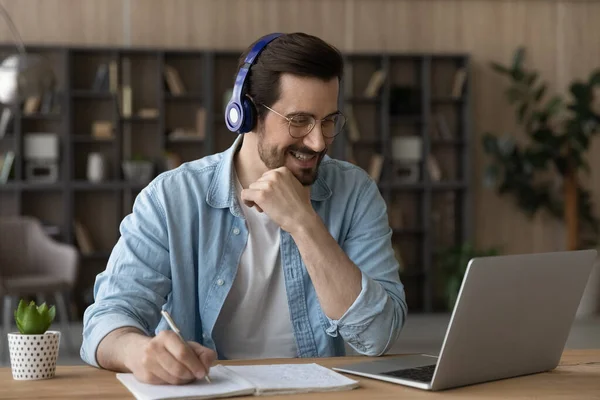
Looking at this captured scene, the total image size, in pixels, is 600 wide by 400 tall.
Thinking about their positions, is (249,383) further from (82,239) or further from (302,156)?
(82,239)

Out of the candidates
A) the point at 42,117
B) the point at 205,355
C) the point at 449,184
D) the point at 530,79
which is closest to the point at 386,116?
the point at 449,184

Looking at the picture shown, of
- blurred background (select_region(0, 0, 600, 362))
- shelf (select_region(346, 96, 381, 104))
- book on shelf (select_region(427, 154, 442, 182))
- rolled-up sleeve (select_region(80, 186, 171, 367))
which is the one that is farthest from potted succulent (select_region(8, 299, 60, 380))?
book on shelf (select_region(427, 154, 442, 182))

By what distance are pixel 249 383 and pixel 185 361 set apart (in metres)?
0.11

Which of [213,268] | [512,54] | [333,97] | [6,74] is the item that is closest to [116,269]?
[213,268]

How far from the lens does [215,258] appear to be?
1.99 m

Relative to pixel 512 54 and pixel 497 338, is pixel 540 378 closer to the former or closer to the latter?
pixel 497 338

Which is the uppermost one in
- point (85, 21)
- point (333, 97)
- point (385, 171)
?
point (85, 21)

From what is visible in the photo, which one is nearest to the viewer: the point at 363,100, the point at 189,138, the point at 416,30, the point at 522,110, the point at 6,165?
the point at 6,165

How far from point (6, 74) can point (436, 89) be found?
167 inches

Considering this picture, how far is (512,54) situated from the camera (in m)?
8.45

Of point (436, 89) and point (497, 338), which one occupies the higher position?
point (436, 89)

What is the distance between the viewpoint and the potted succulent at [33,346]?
156cm

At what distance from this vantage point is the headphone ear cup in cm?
202

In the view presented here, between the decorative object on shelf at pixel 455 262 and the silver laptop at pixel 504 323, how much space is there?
19.6 feet
